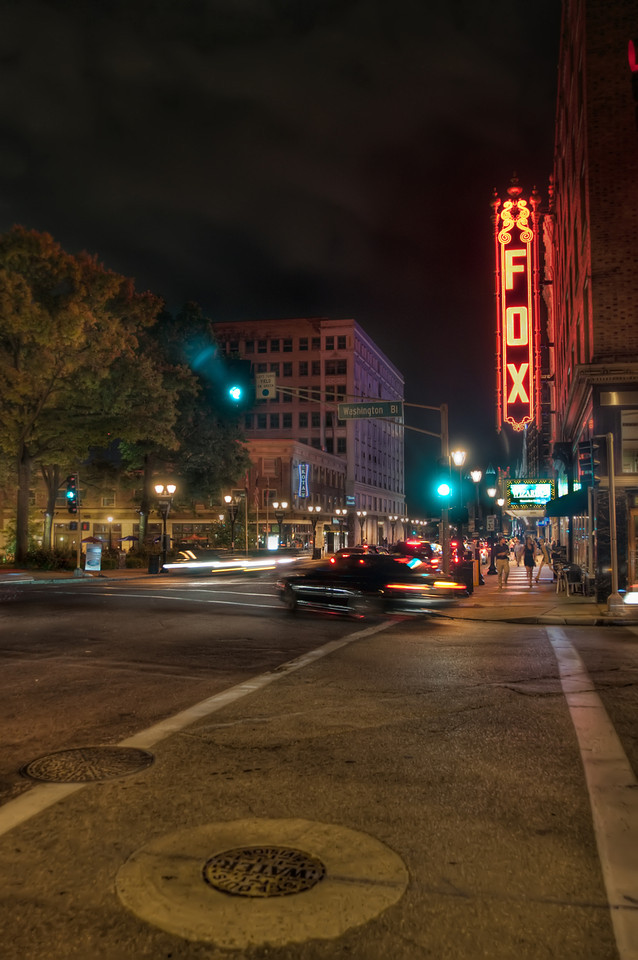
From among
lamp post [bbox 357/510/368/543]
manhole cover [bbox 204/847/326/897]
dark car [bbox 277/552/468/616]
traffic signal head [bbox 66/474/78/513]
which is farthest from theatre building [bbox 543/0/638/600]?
lamp post [bbox 357/510/368/543]

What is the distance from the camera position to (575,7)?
93.7 ft

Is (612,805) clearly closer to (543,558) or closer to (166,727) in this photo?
(166,727)

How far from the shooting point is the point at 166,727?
7.85 meters

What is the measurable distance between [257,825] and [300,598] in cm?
1479

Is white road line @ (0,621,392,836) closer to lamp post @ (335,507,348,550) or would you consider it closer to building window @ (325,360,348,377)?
lamp post @ (335,507,348,550)

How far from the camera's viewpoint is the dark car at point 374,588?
1873 centimetres

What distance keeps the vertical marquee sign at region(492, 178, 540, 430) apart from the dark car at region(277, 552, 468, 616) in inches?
733

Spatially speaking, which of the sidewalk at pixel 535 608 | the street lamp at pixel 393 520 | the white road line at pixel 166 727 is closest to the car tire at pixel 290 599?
the sidewalk at pixel 535 608

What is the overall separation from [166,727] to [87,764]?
1.36 m

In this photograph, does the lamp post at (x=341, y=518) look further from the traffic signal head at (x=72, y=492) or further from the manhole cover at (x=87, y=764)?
the manhole cover at (x=87, y=764)

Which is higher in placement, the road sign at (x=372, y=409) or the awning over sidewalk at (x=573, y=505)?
the road sign at (x=372, y=409)

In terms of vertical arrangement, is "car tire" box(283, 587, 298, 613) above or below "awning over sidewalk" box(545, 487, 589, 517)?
below

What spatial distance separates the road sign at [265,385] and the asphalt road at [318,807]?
517 inches

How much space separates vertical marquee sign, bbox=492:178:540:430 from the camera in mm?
36125
